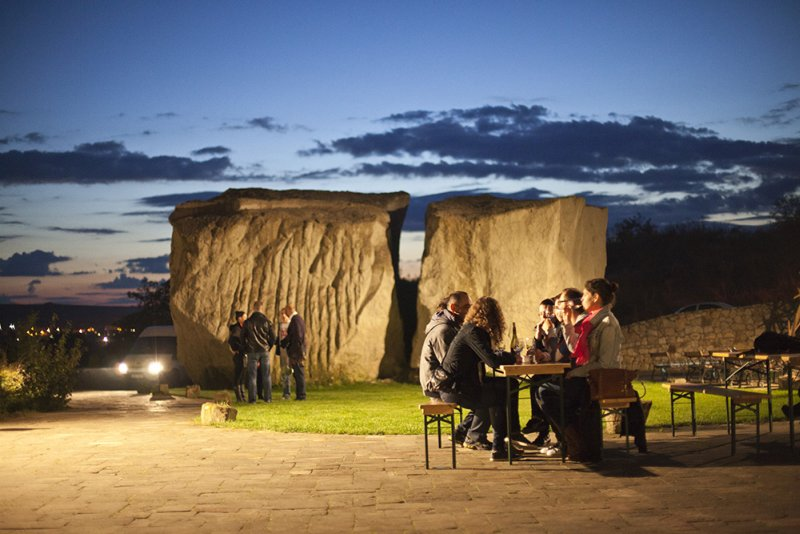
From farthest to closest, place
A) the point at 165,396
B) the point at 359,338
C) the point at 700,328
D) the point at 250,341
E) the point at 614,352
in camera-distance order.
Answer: the point at 700,328, the point at 359,338, the point at 165,396, the point at 250,341, the point at 614,352

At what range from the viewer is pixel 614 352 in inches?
369

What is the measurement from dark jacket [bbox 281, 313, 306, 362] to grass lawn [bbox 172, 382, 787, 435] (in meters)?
0.84

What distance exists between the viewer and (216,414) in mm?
13297

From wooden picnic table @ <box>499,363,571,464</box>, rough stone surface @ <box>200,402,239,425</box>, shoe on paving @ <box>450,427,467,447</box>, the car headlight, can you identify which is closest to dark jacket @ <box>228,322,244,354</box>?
rough stone surface @ <box>200,402,239,425</box>

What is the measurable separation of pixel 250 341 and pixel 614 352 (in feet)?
28.9

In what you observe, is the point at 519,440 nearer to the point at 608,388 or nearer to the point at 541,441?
the point at 541,441

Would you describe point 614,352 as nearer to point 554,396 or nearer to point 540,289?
point 554,396

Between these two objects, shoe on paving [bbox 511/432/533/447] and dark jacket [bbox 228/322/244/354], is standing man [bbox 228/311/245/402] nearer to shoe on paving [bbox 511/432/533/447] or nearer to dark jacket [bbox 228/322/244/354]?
dark jacket [bbox 228/322/244/354]

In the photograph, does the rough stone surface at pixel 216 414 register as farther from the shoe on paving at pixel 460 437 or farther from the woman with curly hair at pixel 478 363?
the woman with curly hair at pixel 478 363

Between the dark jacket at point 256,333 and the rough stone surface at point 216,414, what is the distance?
11.2 ft

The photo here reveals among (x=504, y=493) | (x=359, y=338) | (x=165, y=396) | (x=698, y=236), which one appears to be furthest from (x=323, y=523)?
(x=698, y=236)

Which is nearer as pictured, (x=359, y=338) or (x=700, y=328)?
(x=359, y=338)

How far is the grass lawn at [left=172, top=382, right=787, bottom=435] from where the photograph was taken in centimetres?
1224

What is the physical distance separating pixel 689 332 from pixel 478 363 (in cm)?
1560
